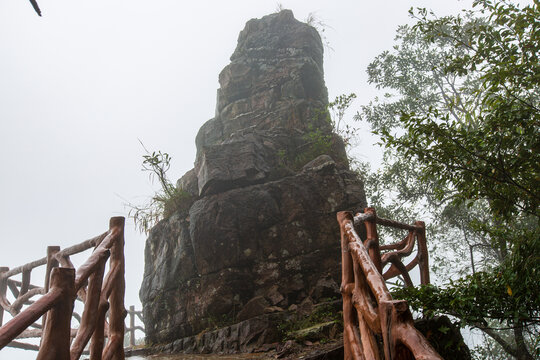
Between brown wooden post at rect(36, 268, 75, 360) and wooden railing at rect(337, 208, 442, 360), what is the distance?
1.88 metres

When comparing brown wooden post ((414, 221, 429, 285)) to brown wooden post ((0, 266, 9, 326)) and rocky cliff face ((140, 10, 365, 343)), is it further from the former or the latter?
brown wooden post ((0, 266, 9, 326))

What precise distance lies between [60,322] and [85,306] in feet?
2.42

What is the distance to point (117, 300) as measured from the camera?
3.60 meters

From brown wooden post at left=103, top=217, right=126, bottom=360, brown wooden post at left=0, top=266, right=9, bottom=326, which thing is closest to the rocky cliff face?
brown wooden post at left=0, top=266, right=9, bottom=326

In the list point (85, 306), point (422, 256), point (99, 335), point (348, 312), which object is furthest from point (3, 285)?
point (422, 256)

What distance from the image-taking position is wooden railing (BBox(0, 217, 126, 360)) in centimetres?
225

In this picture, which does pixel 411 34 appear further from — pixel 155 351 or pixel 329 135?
pixel 155 351

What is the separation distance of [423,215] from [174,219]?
8.49 m

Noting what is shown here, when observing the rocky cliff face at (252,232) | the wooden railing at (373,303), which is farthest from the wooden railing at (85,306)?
the rocky cliff face at (252,232)

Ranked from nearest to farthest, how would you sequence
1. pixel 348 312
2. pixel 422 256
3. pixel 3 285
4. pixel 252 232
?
pixel 348 312
pixel 422 256
pixel 3 285
pixel 252 232

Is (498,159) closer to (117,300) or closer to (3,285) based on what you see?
(117,300)

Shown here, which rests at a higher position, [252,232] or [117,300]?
[252,232]

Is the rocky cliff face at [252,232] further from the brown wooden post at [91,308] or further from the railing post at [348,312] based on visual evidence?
the brown wooden post at [91,308]

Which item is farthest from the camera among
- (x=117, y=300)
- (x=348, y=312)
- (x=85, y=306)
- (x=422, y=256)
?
(x=422, y=256)
